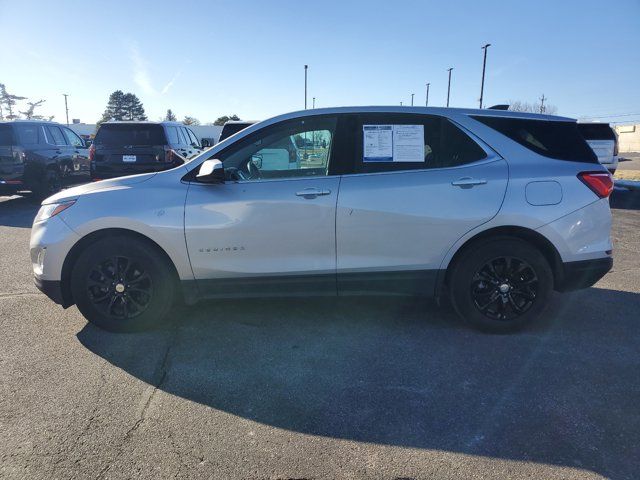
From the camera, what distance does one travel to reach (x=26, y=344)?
3777mm

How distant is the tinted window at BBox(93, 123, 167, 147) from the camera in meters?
9.95

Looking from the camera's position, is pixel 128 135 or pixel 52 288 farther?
pixel 128 135

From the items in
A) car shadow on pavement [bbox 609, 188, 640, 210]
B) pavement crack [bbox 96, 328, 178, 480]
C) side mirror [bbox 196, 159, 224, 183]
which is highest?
side mirror [bbox 196, 159, 224, 183]

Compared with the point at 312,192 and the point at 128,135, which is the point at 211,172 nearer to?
the point at 312,192

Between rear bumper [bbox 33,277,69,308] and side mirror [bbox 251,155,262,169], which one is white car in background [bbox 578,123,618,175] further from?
rear bumper [bbox 33,277,69,308]

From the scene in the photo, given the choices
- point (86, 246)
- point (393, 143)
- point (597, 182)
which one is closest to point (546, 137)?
point (597, 182)

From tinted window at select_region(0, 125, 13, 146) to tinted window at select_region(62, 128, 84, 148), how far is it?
2031mm

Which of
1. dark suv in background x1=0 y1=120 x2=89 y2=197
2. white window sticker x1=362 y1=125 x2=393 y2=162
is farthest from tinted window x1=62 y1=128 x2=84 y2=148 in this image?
white window sticker x1=362 y1=125 x2=393 y2=162

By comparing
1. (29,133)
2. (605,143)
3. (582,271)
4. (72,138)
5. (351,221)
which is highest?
(29,133)

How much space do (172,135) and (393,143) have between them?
309 inches

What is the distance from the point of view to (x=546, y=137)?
396 cm

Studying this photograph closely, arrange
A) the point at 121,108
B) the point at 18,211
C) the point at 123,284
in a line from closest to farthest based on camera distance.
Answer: the point at 123,284 < the point at 18,211 < the point at 121,108

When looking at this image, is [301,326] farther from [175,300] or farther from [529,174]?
[529,174]

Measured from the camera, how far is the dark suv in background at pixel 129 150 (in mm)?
9906
